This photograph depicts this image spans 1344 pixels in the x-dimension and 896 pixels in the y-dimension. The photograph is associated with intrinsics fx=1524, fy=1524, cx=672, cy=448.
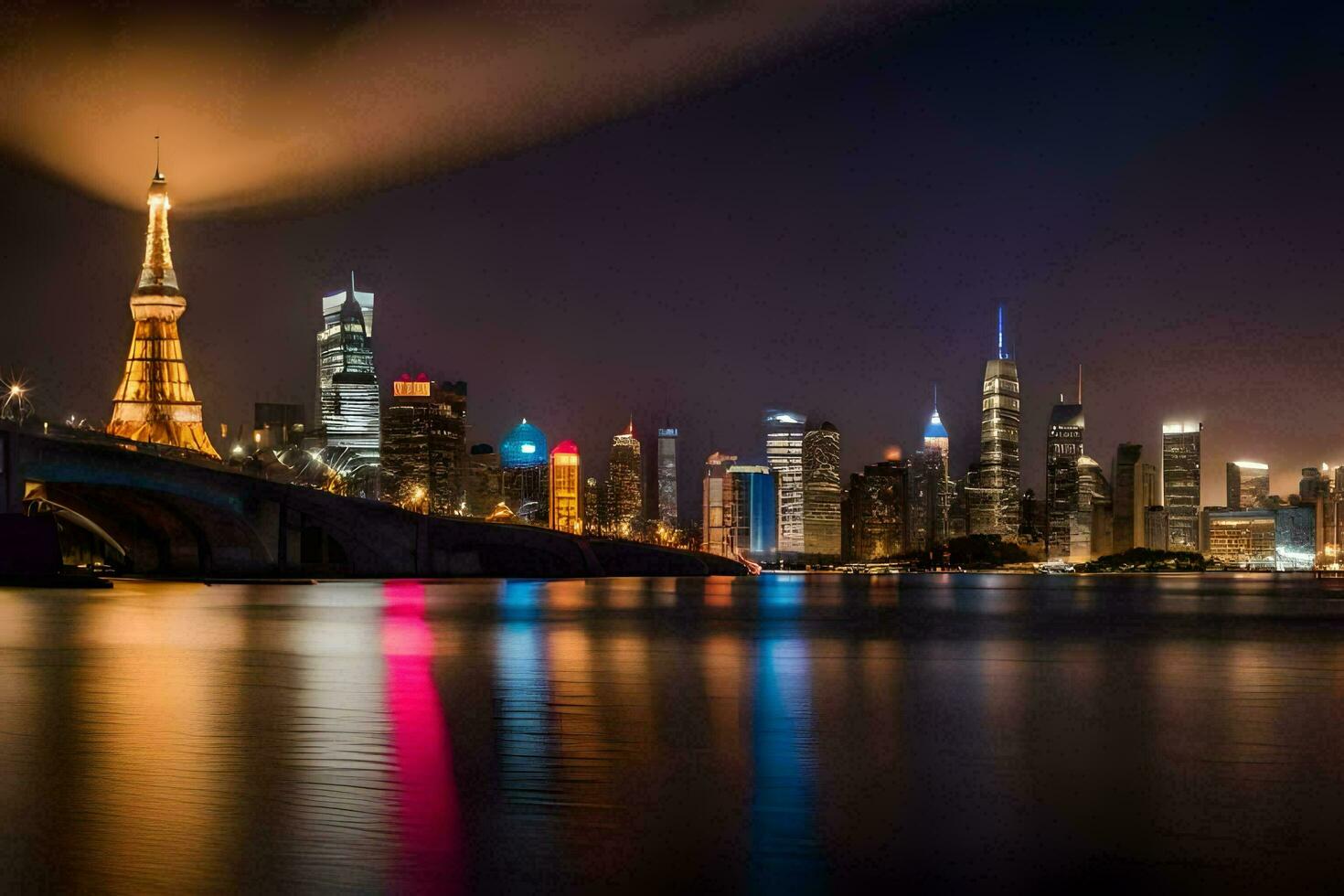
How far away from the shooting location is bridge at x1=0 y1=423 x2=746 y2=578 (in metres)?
109

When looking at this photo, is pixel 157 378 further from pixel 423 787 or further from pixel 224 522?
pixel 423 787

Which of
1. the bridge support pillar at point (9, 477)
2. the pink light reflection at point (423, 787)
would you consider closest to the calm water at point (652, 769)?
the pink light reflection at point (423, 787)

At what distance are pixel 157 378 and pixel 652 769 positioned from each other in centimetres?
15058

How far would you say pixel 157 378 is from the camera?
522ft

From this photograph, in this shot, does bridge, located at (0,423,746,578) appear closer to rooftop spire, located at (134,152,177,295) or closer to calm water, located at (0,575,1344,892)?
rooftop spire, located at (134,152,177,295)

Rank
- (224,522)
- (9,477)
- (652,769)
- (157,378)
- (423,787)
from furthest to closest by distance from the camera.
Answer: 1. (157,378)
2. (224,522)
3. (9,477)
4. (652,769)
5. (423,787)

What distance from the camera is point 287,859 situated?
13172mm

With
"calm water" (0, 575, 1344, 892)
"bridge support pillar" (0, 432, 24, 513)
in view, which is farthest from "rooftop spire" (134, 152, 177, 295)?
"calm water" (0, 575, 1344, 892)

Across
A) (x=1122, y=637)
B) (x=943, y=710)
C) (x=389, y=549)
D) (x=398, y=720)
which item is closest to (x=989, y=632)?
(x=1122, y=637)

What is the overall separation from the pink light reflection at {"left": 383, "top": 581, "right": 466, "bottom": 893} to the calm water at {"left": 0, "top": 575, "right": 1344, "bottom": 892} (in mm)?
51

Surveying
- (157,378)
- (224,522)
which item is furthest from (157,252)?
(224,522)

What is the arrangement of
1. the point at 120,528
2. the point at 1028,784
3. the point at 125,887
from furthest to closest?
the point at 120,528
the point at 1028,784
the point at 125,887

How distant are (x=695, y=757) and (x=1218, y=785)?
6.47 meters

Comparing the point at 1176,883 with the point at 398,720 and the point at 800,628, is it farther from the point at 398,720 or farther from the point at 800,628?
the point at 800,628
